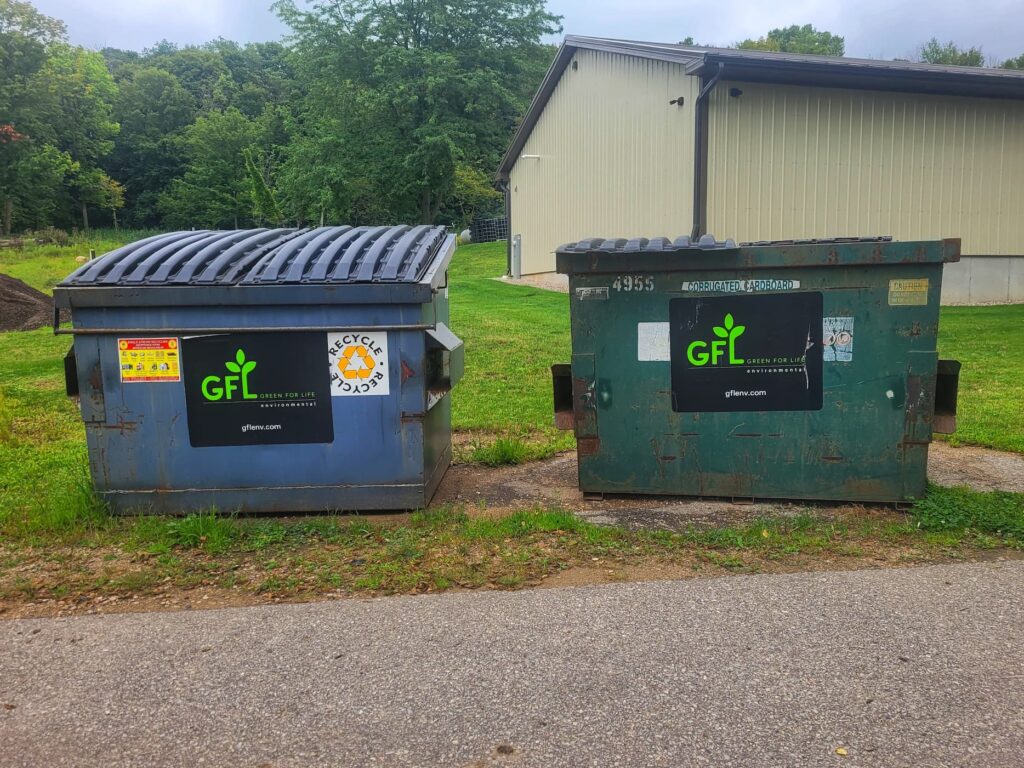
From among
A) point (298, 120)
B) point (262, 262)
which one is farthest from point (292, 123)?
point (262, 262)

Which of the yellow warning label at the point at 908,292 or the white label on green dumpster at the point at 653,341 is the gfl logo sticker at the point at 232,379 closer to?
the white label on green dumpster at the point at 653,341

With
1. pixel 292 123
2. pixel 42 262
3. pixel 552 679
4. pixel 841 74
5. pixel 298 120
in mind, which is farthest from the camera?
pixel 298 120

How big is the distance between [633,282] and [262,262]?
2.25 metres

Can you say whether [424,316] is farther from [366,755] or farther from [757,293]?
[366,755]

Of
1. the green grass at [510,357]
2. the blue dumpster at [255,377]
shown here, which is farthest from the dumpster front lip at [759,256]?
the green grass at [510,357]

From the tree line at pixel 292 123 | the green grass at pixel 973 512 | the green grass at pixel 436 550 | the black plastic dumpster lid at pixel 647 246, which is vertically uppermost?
the tree line at pixel 292 123

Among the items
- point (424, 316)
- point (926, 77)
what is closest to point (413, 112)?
point (926, 77)

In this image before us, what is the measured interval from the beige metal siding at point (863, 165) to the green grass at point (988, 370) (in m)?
1.99

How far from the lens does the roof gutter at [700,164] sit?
14320 mm

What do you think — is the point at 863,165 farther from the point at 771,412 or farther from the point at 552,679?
the point at 552,679

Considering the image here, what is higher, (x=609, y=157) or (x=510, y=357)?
(x=609, y=157)

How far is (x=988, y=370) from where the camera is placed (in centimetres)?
939

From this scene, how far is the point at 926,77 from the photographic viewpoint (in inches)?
545

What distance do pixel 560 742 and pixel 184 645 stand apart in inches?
64.8
